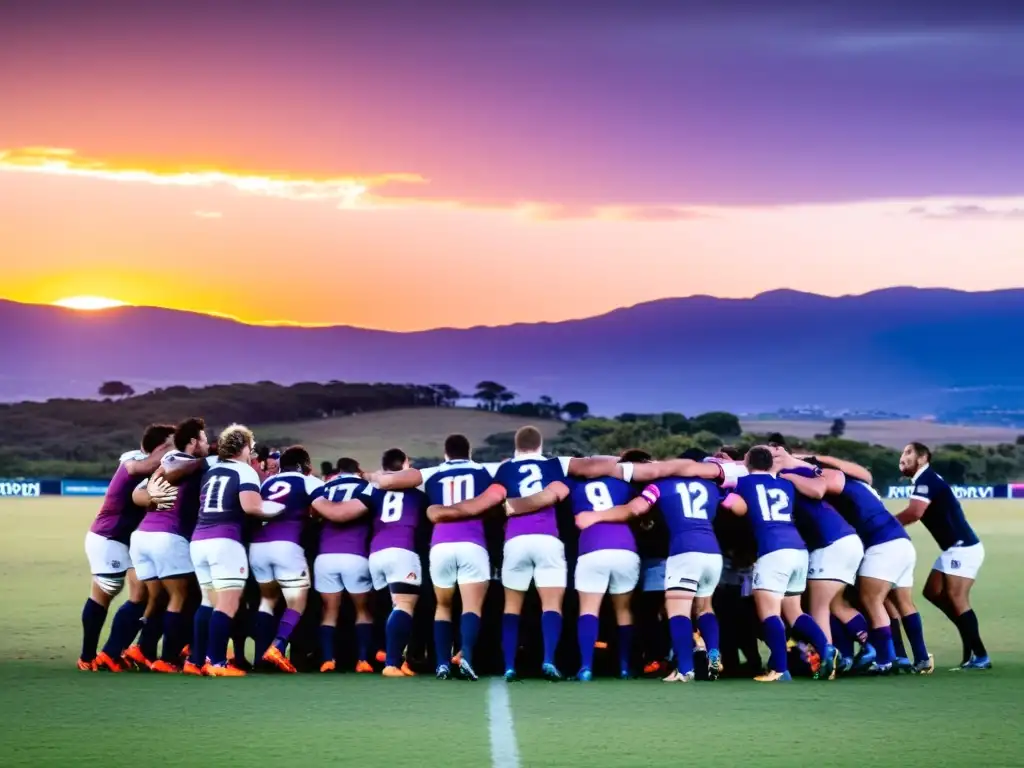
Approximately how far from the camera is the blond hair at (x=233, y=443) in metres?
13.0

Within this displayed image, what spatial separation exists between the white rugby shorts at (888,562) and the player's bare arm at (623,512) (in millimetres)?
1753

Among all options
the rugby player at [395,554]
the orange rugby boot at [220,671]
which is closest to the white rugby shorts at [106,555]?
the orange rugby boot at [220,671]

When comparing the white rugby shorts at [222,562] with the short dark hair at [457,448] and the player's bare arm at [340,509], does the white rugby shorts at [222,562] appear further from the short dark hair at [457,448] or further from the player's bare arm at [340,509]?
the short dark hair at [457,448]

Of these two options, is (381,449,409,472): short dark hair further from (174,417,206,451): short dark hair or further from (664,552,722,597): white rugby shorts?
(664,552,722,597): white rugby shorts

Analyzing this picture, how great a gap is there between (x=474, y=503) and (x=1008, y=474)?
6829cm

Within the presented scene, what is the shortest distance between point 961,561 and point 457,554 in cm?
399

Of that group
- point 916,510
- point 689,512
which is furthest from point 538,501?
point 916,510

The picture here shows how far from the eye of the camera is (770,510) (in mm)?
12680

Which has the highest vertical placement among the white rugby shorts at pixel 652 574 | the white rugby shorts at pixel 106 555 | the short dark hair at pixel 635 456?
the short dark hair at pixel 635 456

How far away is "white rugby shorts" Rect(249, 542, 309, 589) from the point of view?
13.1 m

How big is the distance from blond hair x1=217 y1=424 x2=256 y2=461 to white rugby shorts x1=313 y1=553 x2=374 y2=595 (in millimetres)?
1014

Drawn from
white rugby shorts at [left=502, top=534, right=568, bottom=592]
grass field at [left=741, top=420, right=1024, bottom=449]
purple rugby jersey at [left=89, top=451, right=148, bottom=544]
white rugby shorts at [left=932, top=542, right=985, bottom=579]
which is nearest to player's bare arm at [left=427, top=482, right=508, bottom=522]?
white rugby shorts at [left=502, top=534, right=568, bottom=592]

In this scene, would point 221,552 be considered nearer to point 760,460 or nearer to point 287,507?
point 287,507

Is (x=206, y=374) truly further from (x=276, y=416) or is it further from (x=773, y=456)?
(x=773, y=456)
